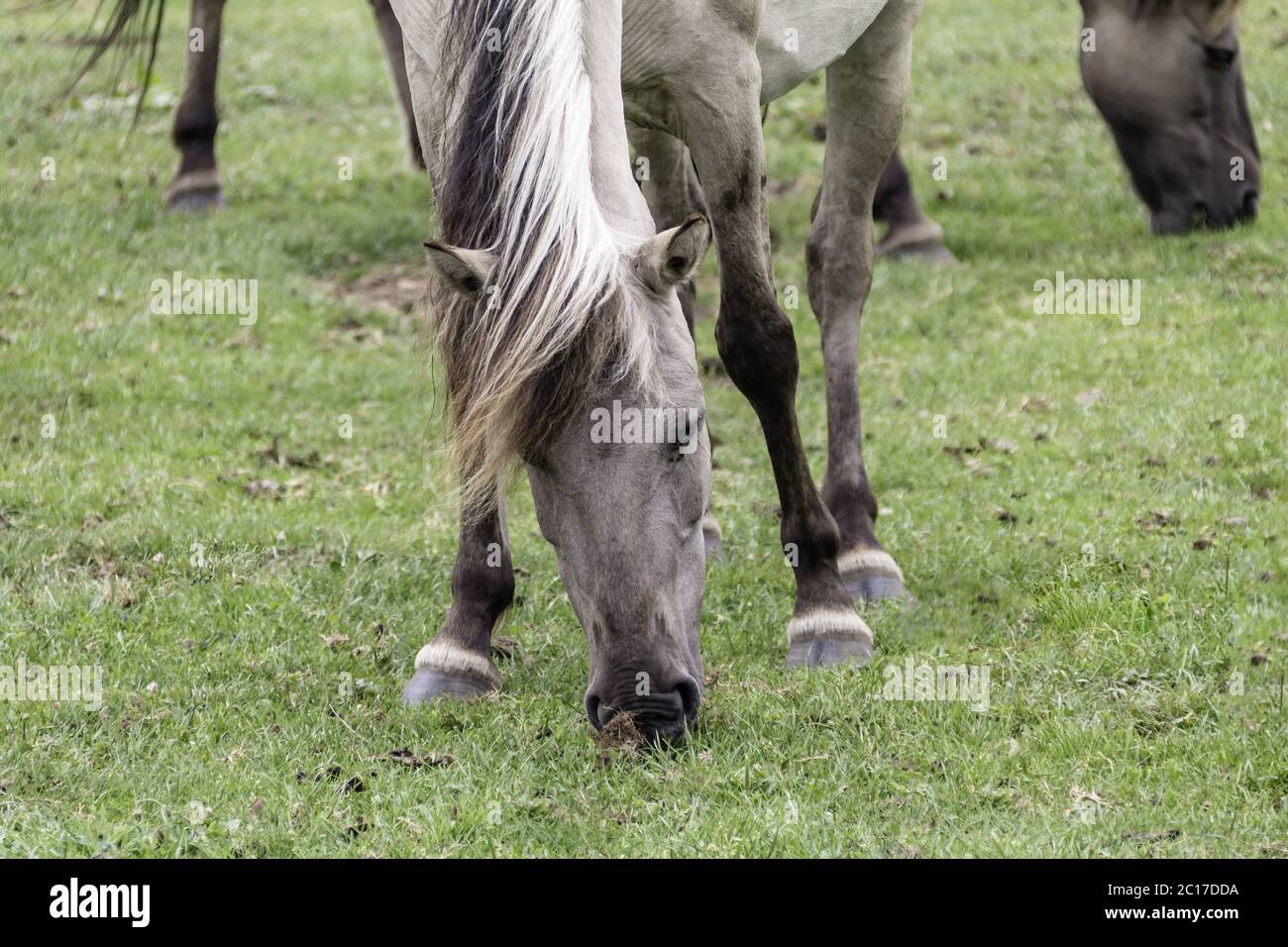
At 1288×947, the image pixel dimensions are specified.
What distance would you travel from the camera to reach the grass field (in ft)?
12.2

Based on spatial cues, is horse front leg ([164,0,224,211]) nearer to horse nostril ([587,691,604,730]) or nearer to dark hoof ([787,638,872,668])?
dark hoof ([787,638,872,668])

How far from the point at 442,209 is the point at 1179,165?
643 cm

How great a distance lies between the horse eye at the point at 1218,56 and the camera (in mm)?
8414

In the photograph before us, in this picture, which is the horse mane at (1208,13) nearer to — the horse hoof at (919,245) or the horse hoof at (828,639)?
the horse hoof at (919,245)

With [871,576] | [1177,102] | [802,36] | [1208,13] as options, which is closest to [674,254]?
[802,36]

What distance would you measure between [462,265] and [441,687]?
1553 millimetres

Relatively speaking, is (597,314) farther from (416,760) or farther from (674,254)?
(416,760)

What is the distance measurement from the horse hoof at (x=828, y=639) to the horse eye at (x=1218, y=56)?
17.2 feet

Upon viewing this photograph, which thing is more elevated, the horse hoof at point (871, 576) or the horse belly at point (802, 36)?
the horse belly at point (802, 36)

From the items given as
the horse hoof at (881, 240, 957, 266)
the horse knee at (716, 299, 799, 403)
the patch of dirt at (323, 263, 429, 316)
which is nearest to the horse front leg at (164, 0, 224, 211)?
the patch of dirt at (323, 263, 429, 316)

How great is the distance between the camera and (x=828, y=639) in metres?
4.82

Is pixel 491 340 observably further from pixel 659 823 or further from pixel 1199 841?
pixel 1199 841

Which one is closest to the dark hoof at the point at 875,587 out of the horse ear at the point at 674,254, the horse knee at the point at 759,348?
the horse knee at the point at 759,348

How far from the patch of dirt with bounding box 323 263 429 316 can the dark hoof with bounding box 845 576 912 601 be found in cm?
450
